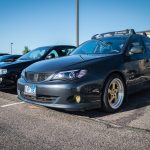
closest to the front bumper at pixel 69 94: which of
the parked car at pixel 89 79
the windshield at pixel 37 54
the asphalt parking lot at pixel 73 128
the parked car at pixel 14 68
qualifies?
the parked car at pixel 89 79

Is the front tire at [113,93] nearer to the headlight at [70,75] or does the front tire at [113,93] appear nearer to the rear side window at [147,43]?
the headlight at [70,75]

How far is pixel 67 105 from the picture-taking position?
4.34 metres

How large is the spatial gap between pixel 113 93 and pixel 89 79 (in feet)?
2.40

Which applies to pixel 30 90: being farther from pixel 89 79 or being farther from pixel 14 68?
pixel 14 68

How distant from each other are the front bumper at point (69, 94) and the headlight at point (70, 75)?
4.3 inches

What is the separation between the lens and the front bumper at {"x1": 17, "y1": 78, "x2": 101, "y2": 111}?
14.2 feet

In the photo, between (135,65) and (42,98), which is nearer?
(42,98)

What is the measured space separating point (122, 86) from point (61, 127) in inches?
65.3

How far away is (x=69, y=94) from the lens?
4.33 meters

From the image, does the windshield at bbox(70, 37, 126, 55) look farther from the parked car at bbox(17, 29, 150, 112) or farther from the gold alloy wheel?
the gold alloy wheel

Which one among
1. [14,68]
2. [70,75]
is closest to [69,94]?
[70,75]

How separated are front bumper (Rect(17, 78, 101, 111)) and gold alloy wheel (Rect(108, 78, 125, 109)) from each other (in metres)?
0.41

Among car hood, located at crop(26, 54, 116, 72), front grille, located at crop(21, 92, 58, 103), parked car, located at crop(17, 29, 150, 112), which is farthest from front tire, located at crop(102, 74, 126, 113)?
front grille, located at crop(21, 92, 58, 103)

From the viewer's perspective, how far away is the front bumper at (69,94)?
4.34 meters
